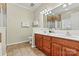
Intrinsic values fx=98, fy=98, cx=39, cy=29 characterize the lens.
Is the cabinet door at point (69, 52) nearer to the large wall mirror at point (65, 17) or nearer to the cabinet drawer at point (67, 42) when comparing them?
the cabinet drawer at point (67, 42)

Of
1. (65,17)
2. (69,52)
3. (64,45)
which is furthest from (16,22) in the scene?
(69,52)

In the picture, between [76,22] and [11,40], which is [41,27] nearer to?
[11,40]

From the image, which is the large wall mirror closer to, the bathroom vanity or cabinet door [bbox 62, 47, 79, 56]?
the bathroom vanity

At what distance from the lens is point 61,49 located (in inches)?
90.2

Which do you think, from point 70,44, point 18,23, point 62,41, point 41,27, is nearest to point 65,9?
point 62,41

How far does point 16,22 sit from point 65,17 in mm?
3003

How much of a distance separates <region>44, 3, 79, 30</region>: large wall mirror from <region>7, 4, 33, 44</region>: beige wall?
1841mm

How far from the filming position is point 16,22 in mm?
5289

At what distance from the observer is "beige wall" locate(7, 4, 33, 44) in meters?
4.88

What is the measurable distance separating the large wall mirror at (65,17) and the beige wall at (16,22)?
1841mm

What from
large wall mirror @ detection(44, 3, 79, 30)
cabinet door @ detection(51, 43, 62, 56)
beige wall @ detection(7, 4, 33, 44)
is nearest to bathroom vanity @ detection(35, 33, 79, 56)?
cabinet door @ detection(51, 43, 62, 56)

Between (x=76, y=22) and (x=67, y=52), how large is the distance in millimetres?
983

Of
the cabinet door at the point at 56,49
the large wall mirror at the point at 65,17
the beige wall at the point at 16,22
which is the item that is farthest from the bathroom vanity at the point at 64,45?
the beige wall at the point at 16,22

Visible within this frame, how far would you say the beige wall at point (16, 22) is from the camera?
4879 millimetres
